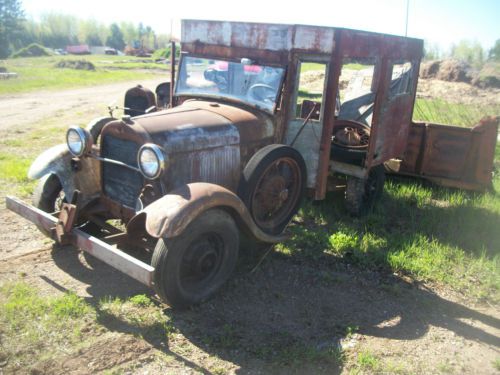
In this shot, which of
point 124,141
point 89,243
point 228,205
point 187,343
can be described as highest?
point 124,141

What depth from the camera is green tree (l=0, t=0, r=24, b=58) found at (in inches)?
1713

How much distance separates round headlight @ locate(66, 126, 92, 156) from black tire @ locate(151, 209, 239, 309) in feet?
4.33

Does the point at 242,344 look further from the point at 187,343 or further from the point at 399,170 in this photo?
the point at 399,170

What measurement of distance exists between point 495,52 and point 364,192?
33414 mm

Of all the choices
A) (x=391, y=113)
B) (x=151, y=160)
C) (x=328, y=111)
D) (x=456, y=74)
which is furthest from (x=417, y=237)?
(x=456, y=74)

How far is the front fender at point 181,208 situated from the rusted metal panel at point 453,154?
4.32 m

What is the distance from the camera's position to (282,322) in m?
3.72

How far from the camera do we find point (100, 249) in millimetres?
3498

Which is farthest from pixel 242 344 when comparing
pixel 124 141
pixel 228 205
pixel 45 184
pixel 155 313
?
pixel 45 184

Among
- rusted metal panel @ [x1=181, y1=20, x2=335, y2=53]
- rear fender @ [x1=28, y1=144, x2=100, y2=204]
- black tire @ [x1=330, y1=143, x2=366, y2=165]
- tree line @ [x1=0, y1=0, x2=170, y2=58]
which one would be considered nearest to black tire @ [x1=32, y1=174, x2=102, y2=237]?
rear fender @ [x1=28, y1=144, x2=100, y2=204]

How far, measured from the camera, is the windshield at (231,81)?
189 inches

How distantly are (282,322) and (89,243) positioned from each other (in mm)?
1666

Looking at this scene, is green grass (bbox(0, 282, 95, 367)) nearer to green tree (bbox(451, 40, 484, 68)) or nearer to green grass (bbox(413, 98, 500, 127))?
green grass (bbox(413, 98, 500, 127))

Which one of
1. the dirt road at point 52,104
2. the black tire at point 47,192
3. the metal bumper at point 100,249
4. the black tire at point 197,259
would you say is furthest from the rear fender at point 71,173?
the dirt road at point 52,104
